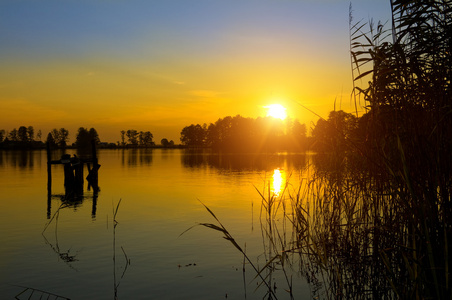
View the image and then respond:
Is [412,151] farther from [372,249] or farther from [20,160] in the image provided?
[20,160]

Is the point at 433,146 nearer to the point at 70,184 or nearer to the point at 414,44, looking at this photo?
the point at 414,44

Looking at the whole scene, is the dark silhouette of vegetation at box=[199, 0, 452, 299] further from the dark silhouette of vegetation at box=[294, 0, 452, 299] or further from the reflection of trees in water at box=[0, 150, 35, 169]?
the reflection of trees in water at box=[0, 150, 35, 169]

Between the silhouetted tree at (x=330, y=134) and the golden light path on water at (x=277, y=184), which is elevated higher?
the silhouetted tree at (x=330, y=134)

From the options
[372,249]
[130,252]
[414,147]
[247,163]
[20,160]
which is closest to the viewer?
[414,147]

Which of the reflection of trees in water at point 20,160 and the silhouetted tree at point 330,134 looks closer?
the silhouetted tree at point 330,134

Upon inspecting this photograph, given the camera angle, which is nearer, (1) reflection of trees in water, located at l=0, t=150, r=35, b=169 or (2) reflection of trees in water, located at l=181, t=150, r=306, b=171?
Answer: (2) reflection of trees in water, located at l=181, t=150, r=306, b=171

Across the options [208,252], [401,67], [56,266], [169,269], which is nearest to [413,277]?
[401,67]

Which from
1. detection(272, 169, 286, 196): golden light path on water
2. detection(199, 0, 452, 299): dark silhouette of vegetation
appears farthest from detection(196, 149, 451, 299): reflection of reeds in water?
detection(272, 169, 286, 196): golden light path on water

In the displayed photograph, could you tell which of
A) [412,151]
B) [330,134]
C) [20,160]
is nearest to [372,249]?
[330,134]

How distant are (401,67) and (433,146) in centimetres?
151

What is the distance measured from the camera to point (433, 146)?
18.9ft

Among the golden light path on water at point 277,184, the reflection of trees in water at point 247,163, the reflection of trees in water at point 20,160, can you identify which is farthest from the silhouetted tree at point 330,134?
the reflection of trees in water at point 20,160

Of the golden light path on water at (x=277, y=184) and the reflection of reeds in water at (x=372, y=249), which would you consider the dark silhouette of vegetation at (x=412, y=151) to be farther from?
the golden light path on water at (x=277, y=184)

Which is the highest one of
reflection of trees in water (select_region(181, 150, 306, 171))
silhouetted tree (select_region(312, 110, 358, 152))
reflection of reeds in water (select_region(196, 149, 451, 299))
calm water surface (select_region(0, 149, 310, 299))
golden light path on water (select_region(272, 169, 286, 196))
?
silhouetted tree (select_region(312, 110, 358, 152))
